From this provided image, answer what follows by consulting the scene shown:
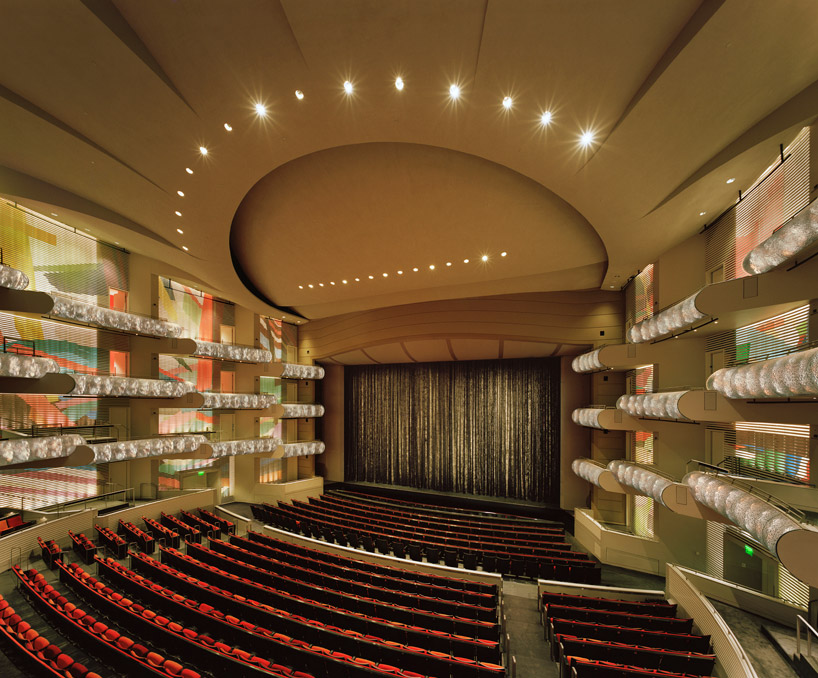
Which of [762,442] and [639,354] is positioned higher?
[639,354]

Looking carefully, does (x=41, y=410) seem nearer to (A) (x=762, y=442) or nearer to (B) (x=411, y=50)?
(B) (x=411, y=50)

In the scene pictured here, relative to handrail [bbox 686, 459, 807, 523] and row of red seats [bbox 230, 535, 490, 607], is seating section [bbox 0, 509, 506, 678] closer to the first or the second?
row of red seats [bbox 230, 535, 490, 607]

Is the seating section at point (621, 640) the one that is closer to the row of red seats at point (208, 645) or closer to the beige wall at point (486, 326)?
the row of red seats at point (208, 645)

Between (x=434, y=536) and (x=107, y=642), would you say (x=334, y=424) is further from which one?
(x=107, y=642)

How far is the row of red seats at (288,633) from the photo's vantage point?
5395 millimetres

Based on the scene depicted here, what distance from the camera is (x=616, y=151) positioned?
6.63 metres

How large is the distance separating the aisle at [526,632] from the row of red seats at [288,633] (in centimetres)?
137

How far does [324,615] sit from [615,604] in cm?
557

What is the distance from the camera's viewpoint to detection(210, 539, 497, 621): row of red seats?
693 centimetres

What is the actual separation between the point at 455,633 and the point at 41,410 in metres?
12.9

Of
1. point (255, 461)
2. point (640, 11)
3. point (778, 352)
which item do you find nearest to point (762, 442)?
point (778, 352)

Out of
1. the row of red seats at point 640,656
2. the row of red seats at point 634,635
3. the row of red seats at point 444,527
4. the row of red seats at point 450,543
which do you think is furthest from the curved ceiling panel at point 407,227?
the row of red seats at point 640,656

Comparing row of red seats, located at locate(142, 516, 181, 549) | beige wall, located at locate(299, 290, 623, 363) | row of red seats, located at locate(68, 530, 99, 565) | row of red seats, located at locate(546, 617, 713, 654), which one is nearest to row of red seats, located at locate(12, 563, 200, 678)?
row of red seats, located at locate(68, 530, 99, 565)

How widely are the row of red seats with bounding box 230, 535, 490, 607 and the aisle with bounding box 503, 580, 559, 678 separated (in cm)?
73
